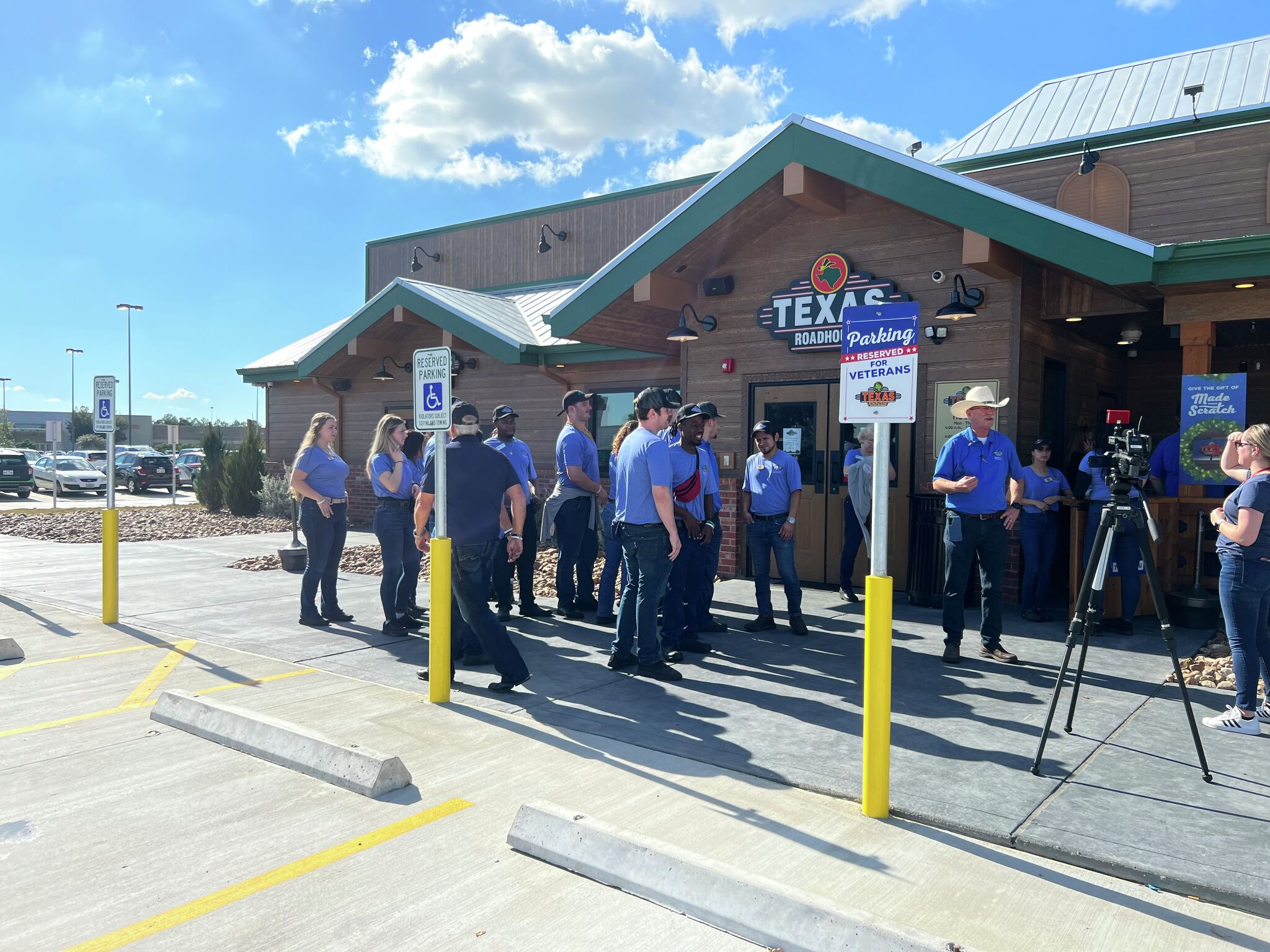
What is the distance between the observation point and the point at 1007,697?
5992mm

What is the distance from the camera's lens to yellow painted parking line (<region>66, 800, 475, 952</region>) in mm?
3123

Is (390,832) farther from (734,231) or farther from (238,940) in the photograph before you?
(734,231)

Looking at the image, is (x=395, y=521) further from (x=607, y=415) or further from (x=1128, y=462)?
(x=607, y=415)

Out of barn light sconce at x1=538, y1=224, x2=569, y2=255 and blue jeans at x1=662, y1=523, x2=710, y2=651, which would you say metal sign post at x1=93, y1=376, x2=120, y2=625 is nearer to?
blue jeans at x1=662, y1=523, x2=710, y2=651

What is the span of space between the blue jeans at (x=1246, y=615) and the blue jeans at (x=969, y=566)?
1.69 m

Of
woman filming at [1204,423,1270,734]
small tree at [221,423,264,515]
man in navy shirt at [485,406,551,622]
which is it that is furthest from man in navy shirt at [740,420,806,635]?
small tree at [221,423,264,515]

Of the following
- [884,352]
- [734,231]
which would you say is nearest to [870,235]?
[734,231]

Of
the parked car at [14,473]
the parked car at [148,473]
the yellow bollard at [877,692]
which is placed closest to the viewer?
the yellow bollard at [877,692]

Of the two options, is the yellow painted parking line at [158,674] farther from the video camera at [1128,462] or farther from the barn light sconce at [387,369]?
the barn light sconce at [387,369]

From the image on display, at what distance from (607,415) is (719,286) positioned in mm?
3959

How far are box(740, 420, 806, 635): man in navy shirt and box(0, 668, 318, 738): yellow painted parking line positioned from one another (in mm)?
3771

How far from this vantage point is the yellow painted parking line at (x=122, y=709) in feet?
17.5

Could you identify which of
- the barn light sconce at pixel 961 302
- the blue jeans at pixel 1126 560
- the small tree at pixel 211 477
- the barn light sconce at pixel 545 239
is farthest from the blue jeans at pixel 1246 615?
the small tree at pixel 211 477

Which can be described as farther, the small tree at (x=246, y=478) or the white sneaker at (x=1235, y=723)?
the small tree at (x=246, y=478)
